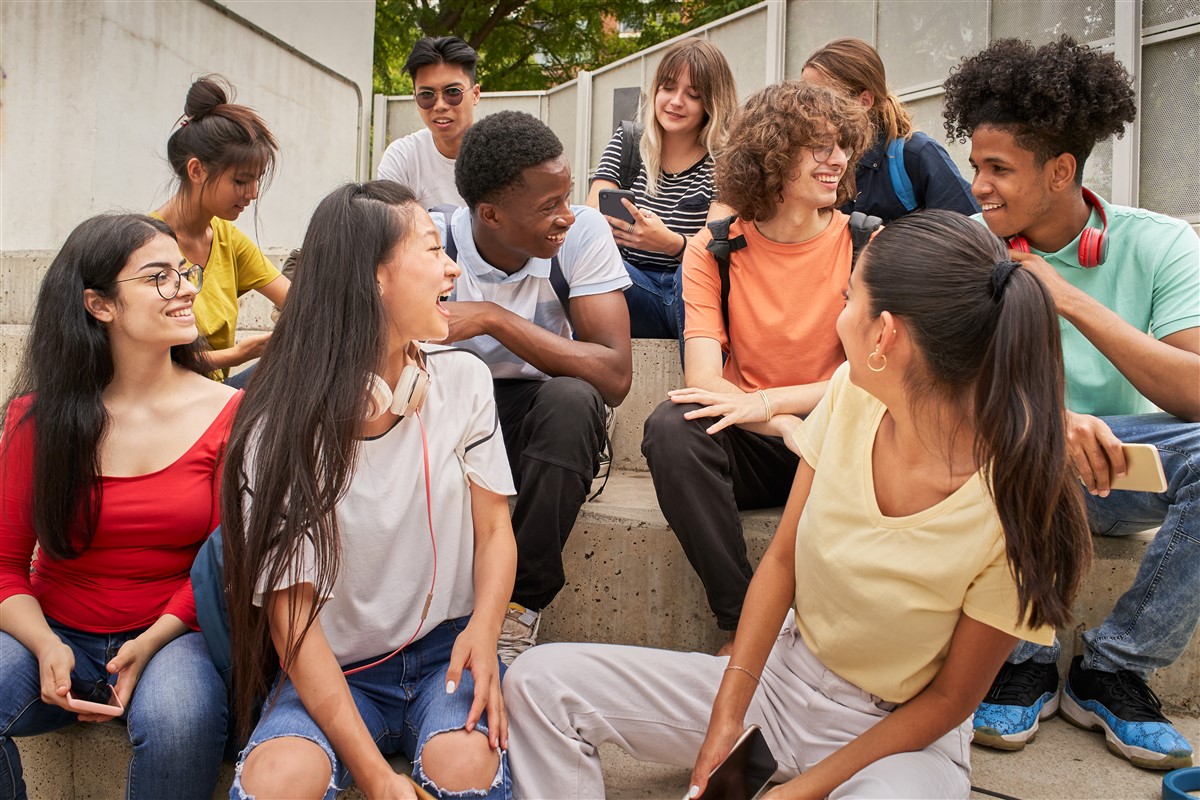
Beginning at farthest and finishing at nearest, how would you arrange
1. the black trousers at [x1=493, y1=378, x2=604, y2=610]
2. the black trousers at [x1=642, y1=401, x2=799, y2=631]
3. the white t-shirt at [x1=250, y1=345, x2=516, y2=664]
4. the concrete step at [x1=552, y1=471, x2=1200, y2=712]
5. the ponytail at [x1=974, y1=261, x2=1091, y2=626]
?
the concrete step at [x1=552, y1=471, x2=1200, y2=712] → the black trousers at [x1=493, y1=378, x2=604, y2=610] → the black trousers at [x1=642, y1=401, x2=799, y2=631] → the white t-shirt at [x1=250, y1=345, x2=516, y2=664] → the ponytail at [x1=974, y1=261, x2=1091, y2=626]

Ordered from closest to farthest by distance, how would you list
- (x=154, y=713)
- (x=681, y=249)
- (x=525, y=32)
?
(x=154, y=713) < (x=681, y=249) < (x=525, y=32)

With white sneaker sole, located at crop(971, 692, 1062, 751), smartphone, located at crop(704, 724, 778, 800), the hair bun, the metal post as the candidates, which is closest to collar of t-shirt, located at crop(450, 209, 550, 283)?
the hair bun

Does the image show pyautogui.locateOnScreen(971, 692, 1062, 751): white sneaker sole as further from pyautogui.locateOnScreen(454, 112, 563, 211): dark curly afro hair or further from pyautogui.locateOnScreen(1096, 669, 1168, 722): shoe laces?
pyautogui.locateOnScreen(454, 112, 563, 211): dark curly afro hair

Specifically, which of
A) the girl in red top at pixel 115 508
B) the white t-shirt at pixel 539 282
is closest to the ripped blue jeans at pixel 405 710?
the girl in red top at pixel 115 508

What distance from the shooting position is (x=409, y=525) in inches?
72.1

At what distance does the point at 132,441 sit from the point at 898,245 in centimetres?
165

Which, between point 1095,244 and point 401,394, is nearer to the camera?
point 401,394

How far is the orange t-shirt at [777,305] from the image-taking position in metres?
2.48

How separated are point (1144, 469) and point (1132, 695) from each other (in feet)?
2.51

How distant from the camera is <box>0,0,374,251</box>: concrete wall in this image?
17.9 ft

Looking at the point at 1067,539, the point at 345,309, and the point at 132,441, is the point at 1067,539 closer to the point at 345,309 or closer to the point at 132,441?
the point at 345,309

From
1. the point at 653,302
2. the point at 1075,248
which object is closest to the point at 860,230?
the point at 1075,248

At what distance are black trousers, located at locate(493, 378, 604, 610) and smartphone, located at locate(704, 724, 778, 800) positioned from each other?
0.82 m

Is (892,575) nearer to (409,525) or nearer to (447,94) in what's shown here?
(409,525)
